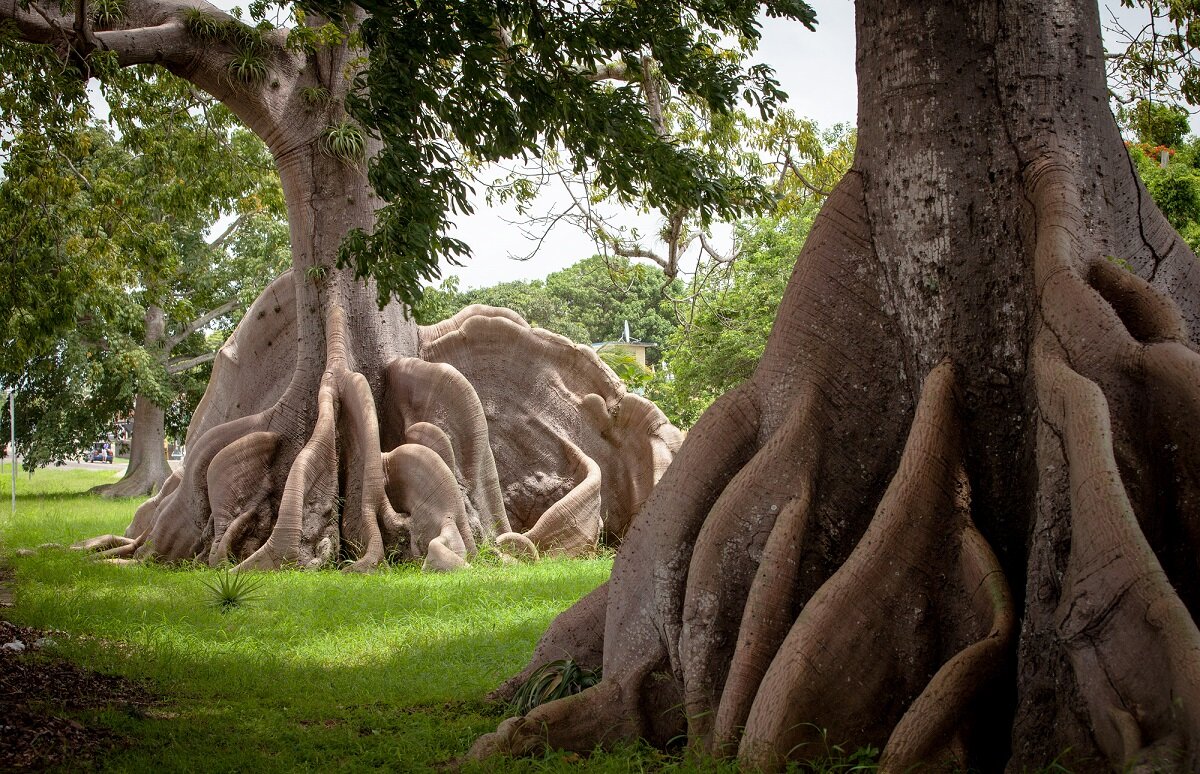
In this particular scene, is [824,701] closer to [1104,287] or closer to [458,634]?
[1104,287]

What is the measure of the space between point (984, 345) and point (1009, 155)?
36.4 inches

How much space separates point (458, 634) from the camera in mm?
7742

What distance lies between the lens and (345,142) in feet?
39.0

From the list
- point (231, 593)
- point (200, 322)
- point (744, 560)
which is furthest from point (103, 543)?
point (200, 322)

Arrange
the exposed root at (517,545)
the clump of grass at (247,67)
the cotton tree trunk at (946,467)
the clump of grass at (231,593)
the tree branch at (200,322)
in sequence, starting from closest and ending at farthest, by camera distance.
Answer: the cotton tree trunk at (946,467) → the clump of grass at (231,593) → the clump of grass at (247,67) → the exposed root at (517,545) → the tree branch at (200,322)

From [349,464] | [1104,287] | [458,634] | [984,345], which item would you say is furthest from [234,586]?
[1104,287]

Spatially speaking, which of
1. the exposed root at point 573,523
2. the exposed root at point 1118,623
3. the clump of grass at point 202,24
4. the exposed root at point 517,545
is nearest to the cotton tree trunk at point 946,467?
the exposed root at point 1118,623

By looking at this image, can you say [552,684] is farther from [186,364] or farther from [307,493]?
[186,364]

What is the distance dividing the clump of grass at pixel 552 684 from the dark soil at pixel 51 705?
6.44 ft

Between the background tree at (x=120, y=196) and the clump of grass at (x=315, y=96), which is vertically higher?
the clump of grass at (x=315, y=96)

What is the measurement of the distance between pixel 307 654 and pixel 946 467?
476cm

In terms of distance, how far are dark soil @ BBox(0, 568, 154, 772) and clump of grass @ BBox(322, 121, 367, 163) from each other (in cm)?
646

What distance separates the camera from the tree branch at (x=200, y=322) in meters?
29.3

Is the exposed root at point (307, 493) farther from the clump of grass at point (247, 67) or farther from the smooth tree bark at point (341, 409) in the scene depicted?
the clump of grass at point (247, 67)
